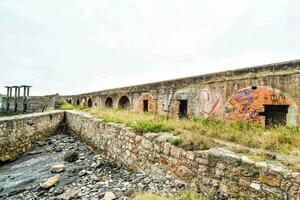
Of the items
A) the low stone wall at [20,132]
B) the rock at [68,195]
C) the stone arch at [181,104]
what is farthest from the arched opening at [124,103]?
the rock at [68,195]

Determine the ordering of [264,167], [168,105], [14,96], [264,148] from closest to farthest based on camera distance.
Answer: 1. [264,167]
2. [264,148]
3. [168,105]
4. [14,96]

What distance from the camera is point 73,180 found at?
611 centimetres

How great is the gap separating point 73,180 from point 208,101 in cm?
584

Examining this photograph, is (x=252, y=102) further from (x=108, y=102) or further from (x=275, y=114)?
(x=108, y=102)

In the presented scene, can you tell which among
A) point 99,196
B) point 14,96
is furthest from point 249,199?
point 14,96

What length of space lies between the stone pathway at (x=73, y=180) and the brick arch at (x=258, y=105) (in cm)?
468

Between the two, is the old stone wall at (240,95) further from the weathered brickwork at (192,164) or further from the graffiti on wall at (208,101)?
the weathered brickwork at (192,164)

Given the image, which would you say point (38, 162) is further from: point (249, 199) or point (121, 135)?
point (249, 199)

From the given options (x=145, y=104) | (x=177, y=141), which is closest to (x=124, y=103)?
(x=145, y=104)

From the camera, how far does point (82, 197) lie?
480cm

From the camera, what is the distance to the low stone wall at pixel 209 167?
282 cm

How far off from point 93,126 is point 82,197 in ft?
15.7

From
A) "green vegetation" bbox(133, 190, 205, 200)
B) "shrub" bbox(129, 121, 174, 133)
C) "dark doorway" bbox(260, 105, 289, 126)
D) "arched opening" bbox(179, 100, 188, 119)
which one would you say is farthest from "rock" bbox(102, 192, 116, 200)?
"arched opening" bbox(179, 100, 188, 119)

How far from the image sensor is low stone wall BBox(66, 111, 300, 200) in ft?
9.27
